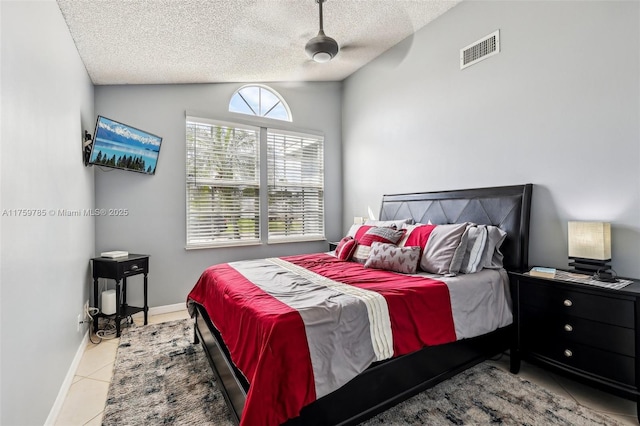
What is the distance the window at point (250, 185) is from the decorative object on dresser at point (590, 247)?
330 cm

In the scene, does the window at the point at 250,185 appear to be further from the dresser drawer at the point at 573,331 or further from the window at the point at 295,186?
the dresser drawer at the point at 573,331

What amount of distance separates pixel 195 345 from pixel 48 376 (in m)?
1.18

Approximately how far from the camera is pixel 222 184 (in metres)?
4.16

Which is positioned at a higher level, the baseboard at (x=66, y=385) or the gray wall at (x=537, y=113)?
the gray wall at (x=537, y=113)

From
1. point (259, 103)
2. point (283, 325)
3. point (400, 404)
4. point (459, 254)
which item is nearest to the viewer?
point (283, 325)

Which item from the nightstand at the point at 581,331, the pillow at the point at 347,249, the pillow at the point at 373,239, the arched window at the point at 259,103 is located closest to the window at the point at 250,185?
the arched window at the point at 259,103

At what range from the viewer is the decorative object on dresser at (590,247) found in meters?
2.11

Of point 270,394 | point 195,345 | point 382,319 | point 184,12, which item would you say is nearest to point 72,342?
point 195,345

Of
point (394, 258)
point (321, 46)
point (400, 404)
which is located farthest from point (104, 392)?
point (321, 46)

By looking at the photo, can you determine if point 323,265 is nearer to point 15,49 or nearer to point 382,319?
point 382,319

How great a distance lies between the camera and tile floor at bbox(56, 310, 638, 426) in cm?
189

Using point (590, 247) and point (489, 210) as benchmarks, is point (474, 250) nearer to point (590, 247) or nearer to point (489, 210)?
point (489, 210)

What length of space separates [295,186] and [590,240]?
11.6 feet

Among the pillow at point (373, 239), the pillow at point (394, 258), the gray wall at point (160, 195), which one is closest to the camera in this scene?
the pillow at point (394, 258)
